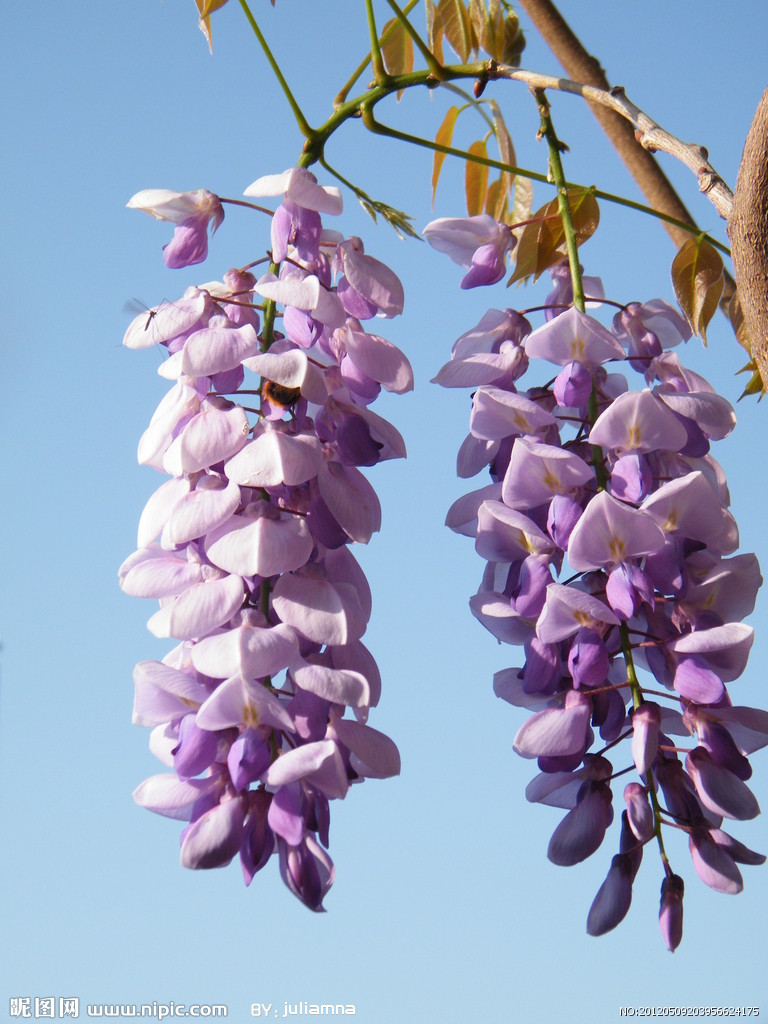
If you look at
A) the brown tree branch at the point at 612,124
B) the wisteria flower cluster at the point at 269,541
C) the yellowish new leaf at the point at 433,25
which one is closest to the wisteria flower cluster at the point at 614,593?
the wisteria flower cluster at the point at 269,541

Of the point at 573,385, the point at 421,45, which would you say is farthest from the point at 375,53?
the point at 573,385

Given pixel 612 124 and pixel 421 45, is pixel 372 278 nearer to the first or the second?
pixel 421 45

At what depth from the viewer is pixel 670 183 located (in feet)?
4.24

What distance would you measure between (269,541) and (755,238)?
0.40 m

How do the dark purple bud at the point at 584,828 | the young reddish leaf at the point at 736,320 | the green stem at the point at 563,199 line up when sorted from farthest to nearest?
1. the young reddish leaf at the point at 736,320
2. the green stem at the point at 563,199
3. the dark purple bud at the point at 584,828

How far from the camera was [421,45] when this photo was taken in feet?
3.22

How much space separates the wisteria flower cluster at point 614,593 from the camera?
0.78m

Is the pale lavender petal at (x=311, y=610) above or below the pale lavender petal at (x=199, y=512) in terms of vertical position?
below

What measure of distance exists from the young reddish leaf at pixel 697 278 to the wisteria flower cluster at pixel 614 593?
0.34 ft

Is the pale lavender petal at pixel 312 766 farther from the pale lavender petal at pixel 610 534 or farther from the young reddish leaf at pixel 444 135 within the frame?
the young reddish leaf at pixel 444 135

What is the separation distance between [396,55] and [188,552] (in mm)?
759

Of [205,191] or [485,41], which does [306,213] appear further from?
[485,41]

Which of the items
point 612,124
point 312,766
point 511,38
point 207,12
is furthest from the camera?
point 612,124

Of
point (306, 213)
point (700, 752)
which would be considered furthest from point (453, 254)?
point (700, 752)
